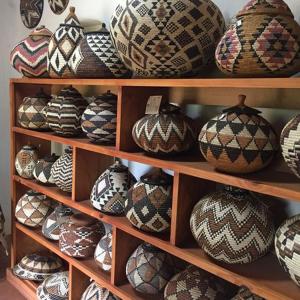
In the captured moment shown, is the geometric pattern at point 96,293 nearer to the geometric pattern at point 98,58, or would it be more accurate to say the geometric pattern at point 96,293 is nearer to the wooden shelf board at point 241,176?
the wooden shelf board at point 241,176

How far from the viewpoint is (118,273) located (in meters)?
1.27

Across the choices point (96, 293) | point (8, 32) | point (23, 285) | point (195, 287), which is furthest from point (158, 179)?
point (8, 32)

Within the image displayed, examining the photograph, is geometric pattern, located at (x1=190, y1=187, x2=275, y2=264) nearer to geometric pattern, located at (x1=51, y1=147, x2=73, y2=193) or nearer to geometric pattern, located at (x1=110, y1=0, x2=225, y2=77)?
geometric pattern, located at (x1=110, y1=0, x2=225, y2=77)

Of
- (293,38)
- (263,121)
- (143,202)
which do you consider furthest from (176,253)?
(293,38)

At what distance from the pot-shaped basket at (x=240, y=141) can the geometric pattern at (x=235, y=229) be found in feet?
0.32

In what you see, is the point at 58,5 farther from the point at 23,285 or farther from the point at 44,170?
the point at 23,285

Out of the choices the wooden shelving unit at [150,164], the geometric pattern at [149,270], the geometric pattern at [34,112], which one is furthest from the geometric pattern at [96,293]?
the geometric pattern at [34,112]

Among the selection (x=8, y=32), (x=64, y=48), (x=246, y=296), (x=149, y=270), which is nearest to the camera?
(x=246, y=296)

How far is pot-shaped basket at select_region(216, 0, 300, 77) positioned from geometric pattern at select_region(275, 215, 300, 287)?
1.12 feet

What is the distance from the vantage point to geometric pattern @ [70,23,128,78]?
1.26 meters

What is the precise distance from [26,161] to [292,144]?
4.31ft

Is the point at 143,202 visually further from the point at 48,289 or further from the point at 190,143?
the point at 48,289

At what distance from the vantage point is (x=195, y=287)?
1037 mm

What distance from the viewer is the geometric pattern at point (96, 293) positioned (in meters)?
1.33
